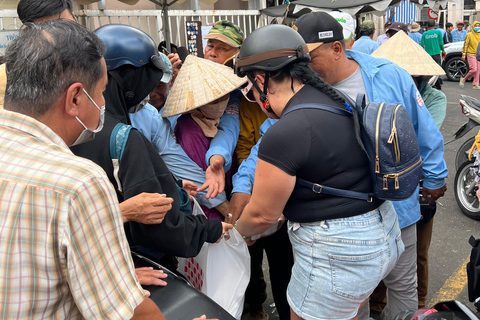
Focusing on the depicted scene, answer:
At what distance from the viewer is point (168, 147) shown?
2.19 metres

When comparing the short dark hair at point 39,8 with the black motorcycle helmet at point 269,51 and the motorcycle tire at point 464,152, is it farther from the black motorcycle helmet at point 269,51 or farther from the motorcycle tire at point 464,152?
the motorcycle tire at point 464,152

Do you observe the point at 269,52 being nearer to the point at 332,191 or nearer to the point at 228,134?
the point at 332,191

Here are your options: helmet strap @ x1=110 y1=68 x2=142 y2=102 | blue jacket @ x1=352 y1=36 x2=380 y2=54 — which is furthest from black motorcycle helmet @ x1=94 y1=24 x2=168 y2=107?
blue jacket @ x1=352 y1=36 x2=380 y2=54

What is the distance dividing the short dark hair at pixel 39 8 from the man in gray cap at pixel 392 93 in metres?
1.48

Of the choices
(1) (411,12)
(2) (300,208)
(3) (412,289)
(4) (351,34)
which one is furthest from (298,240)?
(1) (411,12)

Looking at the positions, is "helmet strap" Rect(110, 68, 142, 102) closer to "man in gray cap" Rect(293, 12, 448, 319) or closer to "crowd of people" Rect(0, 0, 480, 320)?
"crowd of people" Rect(0, 0, 480, 320)

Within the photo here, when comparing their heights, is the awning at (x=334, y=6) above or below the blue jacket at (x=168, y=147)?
above

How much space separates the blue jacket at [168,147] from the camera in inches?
85.5

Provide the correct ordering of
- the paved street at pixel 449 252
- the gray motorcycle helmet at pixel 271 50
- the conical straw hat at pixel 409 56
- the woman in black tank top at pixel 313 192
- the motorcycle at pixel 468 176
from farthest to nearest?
the motorcycle at pixel 468 176, the paved street at pixel 449 252, the conical straw hat at pixel 409 56, the gray motorcycle helmet at pixel 271 50, the woman in black tank top at pixel 313 192

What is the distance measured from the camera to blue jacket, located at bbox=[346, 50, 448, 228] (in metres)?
2.31

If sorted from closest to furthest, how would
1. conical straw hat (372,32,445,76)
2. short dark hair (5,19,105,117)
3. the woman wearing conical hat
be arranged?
short dark hair (5,19,105,117) < the woman wearing conical hat < conical straw hat (372,32,445,76)

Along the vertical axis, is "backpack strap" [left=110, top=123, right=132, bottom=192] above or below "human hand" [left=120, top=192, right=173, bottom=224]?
→ above

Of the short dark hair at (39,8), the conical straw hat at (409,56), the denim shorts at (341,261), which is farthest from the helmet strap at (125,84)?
the conical straw hat at (409,56)

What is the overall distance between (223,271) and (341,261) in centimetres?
60
